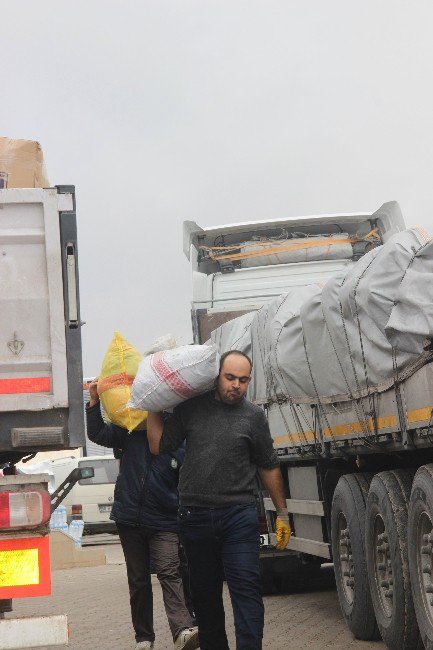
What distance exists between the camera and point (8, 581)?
20.5 ft

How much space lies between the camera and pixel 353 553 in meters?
9.18

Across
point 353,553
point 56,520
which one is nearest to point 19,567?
point 353,553

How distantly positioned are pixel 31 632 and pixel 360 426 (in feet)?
10.5

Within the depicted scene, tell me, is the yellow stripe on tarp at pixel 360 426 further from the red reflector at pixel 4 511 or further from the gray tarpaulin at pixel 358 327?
the red reflector at pixel 4 511

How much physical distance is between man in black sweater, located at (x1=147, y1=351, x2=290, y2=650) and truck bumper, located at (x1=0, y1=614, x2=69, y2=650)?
3.99ft

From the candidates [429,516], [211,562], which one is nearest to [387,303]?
[429,516]

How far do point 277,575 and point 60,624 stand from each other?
6939 mm

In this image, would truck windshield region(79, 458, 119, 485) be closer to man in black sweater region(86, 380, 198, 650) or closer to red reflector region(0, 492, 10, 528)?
man in black sweater region(86, 380, 198, 650)

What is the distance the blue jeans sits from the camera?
22.9 feet

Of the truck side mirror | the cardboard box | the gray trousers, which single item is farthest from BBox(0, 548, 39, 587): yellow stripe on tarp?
the gray trousers

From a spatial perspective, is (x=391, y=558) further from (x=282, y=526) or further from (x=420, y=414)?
(x=420, y=414)

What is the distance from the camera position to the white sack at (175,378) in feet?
24.1

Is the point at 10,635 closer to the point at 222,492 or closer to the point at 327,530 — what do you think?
the point at 222,492

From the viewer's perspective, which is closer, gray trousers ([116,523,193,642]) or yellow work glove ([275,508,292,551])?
yellow work glove ([275,508,292,551])
